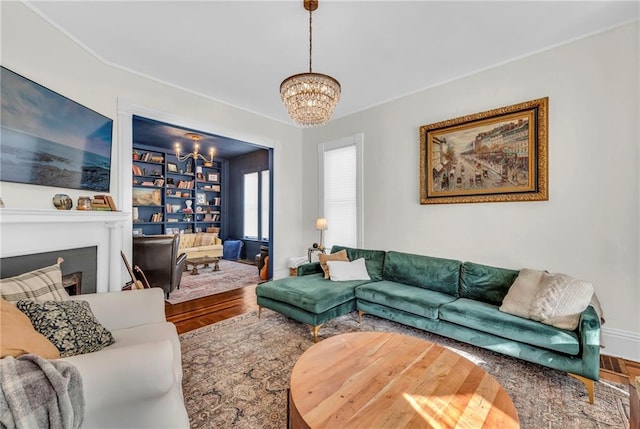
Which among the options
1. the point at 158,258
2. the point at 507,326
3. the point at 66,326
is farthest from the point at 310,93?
the point at 158,258

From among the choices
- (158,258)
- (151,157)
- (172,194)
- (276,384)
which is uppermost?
(151,157)

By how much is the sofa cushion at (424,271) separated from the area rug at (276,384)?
1.81 ft

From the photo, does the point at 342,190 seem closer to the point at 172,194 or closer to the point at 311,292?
the point at 311,292

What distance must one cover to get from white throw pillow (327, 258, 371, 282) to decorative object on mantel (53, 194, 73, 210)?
8.88ft

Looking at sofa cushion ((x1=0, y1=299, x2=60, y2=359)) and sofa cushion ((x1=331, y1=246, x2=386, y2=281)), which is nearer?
sofa cushion ((x1=0, y1=299, x2=60, y2=359))

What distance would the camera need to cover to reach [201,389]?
200 centimetres

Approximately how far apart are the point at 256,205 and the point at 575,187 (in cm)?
639

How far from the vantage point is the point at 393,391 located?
1391 millimetres

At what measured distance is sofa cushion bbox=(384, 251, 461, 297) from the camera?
3.07 metres

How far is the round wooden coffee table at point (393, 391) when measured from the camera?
120 cm

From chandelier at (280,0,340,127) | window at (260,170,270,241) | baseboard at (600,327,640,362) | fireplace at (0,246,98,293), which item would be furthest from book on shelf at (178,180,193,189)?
baseboard at (600,327,640,362)

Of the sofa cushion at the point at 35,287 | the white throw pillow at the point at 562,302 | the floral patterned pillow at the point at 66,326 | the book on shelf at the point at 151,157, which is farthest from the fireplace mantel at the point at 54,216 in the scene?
the book on shelf at the point at 151,157

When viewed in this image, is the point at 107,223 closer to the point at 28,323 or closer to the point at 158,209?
the point at 28,323

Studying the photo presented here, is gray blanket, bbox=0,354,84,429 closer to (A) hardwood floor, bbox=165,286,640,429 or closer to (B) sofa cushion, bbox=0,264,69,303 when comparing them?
(B) sofa cushion, bbox=0,264,69,303
